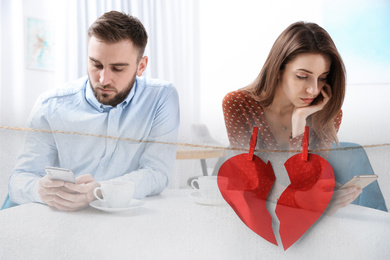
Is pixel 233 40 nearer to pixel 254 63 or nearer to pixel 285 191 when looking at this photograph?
pixel 254 63

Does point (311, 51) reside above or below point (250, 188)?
above

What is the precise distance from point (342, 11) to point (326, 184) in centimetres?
29

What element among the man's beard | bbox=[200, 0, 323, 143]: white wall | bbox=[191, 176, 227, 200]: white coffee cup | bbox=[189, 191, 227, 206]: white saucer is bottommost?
bbox=[189, 191, 227, 206]: white saucer

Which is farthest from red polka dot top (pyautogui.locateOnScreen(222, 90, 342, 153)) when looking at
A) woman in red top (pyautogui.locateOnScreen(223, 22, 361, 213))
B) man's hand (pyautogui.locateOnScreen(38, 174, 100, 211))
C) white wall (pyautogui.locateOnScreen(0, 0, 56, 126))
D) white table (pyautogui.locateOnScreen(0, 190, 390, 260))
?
white wall (pyautogui.locateOnScreen(0, 0, 56, 126))

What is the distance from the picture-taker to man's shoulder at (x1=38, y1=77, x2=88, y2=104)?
645 millimetres

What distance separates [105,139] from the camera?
24.1 inches

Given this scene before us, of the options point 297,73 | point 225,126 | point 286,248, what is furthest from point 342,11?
point 286,248

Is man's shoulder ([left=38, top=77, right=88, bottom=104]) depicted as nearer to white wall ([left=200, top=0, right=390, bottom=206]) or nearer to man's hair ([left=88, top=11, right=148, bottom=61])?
man's hair ([left=88, top=11, right=148, bottom=61])

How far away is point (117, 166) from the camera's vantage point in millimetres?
603

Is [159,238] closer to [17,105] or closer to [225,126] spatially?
[225,126]

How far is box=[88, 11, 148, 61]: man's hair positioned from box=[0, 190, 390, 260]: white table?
0.26 meters

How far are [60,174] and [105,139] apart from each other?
0.30 feet

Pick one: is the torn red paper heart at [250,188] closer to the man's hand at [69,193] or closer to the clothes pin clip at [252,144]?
the clothes pin clip at [252,144]

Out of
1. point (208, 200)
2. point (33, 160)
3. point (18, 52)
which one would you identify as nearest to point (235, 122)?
point (208, 200)
